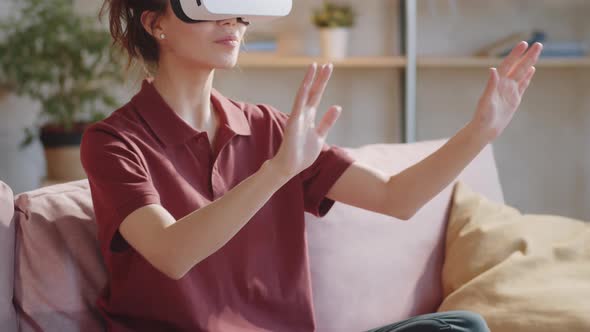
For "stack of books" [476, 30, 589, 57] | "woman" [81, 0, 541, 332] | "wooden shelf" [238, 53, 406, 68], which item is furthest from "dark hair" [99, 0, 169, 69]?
"stack of books" [476, 30, 589, 57]

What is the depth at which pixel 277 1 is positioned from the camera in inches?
50.0

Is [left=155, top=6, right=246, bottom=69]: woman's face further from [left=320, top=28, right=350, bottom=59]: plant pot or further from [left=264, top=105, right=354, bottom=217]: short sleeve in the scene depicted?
[left=320, top=28, right=350, bottom=59]: plant pot

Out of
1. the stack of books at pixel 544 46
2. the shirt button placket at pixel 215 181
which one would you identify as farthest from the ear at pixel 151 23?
the stack of books at pixel 544 46

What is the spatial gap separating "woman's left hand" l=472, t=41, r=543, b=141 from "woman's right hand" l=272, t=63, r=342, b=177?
0.28m

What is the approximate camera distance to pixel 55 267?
4.30 ft

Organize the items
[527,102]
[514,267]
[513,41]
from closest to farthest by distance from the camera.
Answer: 1. [514,267]
2. [513,41]
3. [527,102]

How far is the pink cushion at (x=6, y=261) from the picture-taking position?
1.27 metres

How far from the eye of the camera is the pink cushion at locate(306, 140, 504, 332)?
1549 mm

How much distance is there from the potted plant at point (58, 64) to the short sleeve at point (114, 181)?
1.63 meters

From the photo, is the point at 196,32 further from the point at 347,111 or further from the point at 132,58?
the point at 347,111

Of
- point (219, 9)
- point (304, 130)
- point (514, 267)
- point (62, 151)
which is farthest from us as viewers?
point (62, 151)

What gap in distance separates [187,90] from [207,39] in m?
0.12

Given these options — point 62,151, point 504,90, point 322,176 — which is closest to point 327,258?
point 322,176

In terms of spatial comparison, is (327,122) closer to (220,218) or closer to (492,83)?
(220,218)
